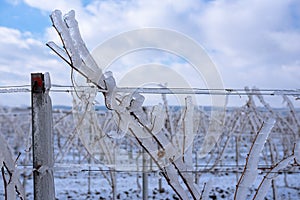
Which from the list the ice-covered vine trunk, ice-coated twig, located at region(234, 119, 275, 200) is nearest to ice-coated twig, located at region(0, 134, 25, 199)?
the ice-covered vine trunk

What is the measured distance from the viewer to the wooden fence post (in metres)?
1.00

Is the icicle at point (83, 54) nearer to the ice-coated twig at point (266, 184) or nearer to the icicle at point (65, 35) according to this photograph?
the icicle at point (65, 35)

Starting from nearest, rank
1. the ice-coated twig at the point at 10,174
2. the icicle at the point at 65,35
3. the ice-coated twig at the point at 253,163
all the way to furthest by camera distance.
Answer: the icicle at the point at 65,35 < the ice-coated twig at the point at 10,174 < the ice-coated twig at the point at 253,163

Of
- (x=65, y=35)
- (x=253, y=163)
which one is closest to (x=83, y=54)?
(x=65, y=35)

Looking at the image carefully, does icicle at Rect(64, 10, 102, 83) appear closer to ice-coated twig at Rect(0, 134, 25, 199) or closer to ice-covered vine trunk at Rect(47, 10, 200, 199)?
ice-covered vine trunk at Rect(47, 10, 200, 199)

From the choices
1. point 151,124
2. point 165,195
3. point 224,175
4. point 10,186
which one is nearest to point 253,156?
point 151,124

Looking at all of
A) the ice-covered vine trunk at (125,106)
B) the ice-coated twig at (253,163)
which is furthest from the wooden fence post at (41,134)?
the ice-coated twig at (253,163)

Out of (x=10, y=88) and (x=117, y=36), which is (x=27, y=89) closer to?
(x=10, y=88)

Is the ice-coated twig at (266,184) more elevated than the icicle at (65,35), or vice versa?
the icicle at (65,35)

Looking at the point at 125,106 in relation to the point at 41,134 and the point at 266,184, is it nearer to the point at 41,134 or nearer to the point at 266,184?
the point at 41,134

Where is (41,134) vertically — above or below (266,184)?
above

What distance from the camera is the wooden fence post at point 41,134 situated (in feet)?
3.27

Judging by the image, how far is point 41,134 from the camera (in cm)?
100

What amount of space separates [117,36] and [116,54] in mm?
60
